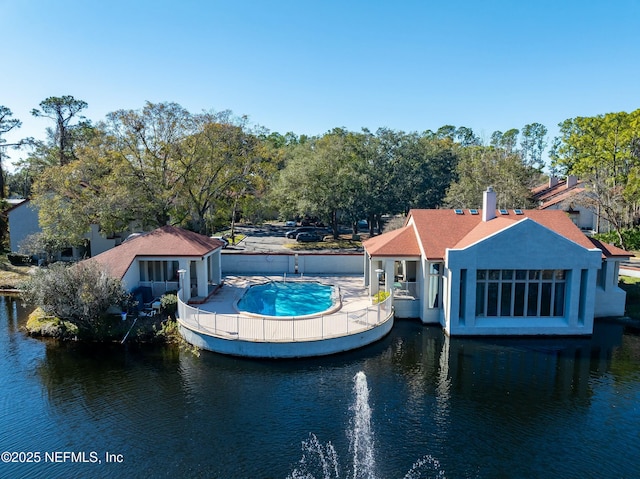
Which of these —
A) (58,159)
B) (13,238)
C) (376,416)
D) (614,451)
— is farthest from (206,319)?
(58,159)

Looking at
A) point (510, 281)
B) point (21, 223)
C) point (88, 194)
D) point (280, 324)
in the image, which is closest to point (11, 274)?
point (21, 223)

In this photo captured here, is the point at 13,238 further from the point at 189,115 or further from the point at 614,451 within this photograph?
the point at 614,451

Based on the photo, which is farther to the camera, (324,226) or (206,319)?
(324,226)

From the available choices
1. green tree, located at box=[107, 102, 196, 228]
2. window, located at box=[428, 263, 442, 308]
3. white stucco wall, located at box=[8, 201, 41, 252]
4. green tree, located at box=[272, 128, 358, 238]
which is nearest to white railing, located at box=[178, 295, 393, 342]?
window, located at box=[428, 263, 442, 308]

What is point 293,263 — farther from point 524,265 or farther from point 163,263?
point 524,265

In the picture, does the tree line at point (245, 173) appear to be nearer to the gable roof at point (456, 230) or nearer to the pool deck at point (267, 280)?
the pool deck at point (267, 280)

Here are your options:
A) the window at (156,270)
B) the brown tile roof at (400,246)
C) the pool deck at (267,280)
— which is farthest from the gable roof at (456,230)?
the window at (156,270)
